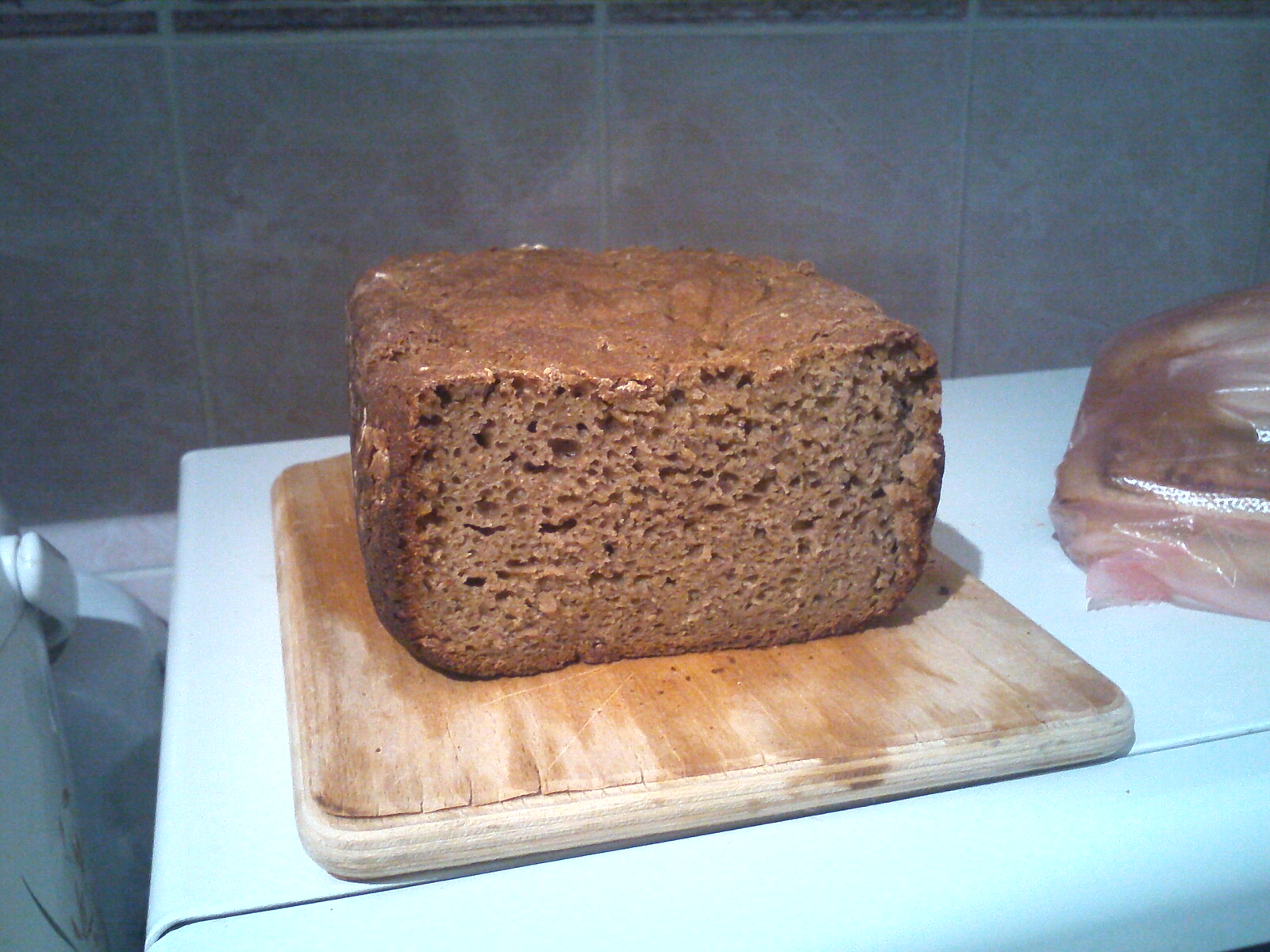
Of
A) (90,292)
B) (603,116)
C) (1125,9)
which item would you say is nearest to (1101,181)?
(1125,9)

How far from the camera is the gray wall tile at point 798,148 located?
52.5 inches

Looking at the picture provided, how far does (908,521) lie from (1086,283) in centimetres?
104

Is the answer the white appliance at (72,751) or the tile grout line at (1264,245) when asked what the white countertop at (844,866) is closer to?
the white appliance at (72,751)

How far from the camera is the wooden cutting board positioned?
0.60 m

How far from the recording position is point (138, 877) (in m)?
1.07

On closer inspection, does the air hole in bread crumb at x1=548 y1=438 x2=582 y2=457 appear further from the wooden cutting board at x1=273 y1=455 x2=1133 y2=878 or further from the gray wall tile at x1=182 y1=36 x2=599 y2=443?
the gray wall tile at x1=182 y1=36 x2=599 y2=443

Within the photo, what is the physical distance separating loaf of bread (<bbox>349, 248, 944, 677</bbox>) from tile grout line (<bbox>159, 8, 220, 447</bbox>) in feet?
1.86

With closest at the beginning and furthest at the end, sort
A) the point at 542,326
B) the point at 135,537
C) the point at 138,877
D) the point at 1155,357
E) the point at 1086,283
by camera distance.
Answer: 1. the point at 542,326
2. the point at 1155,357
3. the point at 138,877
4. the point at 135,537
5. the point at 1086,283

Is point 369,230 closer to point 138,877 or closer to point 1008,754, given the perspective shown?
point 138,877

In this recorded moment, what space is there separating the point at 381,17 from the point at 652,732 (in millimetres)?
954

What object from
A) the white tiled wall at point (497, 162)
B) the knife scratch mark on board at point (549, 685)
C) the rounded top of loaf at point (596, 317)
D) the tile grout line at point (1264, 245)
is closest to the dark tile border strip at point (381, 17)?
the white tiled wall at point (497, 162)

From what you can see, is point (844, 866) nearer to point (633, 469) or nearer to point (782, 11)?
point (633, 469)

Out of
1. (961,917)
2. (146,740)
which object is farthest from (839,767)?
(146,740)

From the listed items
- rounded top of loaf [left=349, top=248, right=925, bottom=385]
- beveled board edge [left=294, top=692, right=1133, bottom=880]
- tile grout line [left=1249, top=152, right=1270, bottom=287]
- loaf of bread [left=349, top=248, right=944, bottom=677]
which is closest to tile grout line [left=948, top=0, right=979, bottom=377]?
tile grout line [left=1249, top=152, right=1270, bottom=287]
